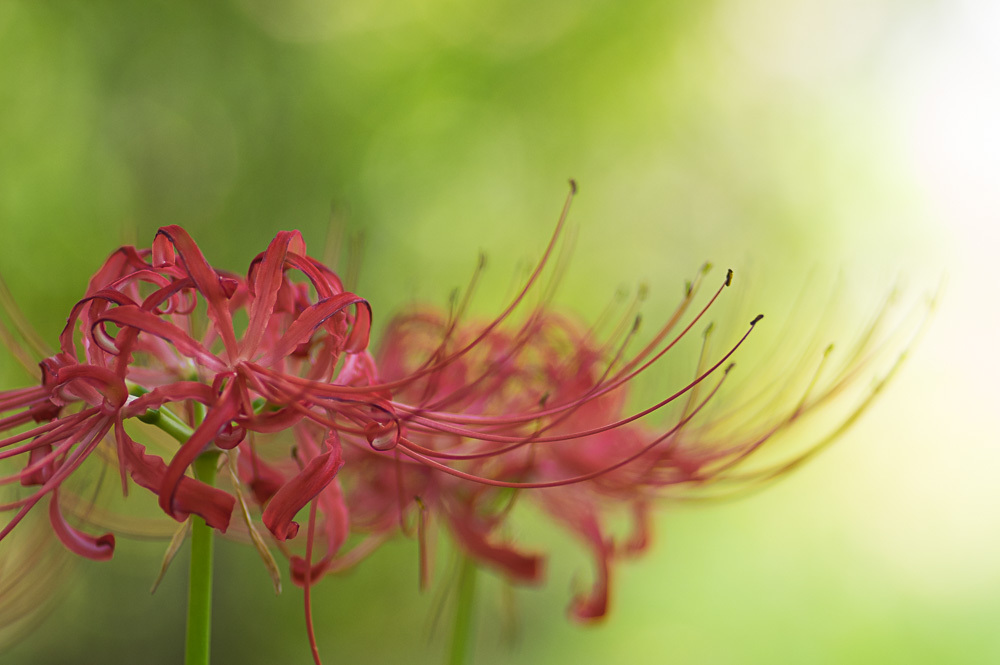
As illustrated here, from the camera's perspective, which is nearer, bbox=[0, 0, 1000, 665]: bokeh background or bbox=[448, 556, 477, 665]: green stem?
bbox=[448, 556, 477, 665]: green stem

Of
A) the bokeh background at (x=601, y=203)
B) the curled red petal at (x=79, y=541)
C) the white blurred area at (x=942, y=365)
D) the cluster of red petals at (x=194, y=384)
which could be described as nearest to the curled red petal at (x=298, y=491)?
the cluster of red petals at (x=194, y=384)

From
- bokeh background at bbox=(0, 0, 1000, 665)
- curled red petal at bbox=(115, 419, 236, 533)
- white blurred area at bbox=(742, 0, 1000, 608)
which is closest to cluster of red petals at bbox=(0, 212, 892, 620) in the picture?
curled red petal at bbox=(115, 419, 236, 533)

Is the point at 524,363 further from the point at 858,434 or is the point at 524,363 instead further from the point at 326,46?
the point at 858,434

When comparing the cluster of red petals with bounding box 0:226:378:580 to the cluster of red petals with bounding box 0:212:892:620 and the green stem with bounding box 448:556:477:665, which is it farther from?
the green stem with bounding box 448:556:477:665

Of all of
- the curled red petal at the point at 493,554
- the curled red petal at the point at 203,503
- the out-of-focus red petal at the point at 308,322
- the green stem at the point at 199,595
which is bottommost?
the green stem at the point at 199,595

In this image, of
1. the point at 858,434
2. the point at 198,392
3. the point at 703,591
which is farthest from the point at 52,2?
the point at 858,434

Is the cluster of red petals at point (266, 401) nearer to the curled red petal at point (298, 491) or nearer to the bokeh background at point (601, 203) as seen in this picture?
the curled red petal at point (298, 491)
